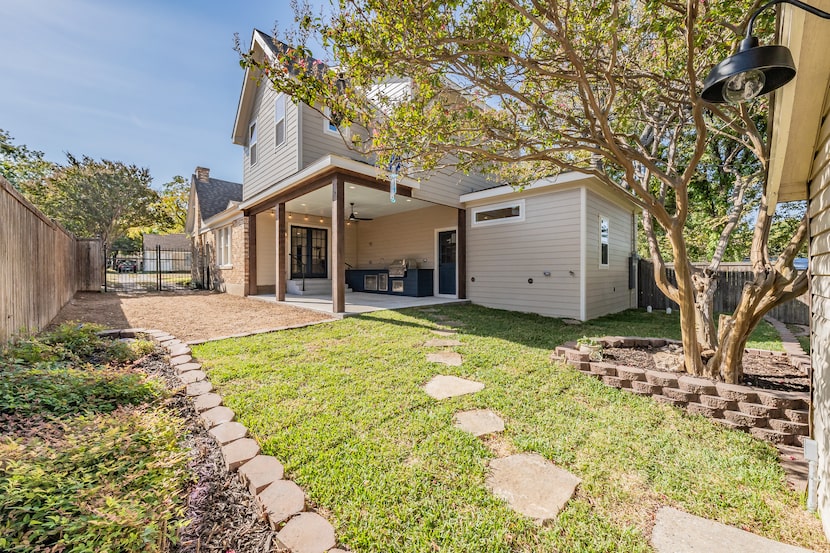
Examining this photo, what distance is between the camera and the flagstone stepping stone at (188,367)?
134 inches

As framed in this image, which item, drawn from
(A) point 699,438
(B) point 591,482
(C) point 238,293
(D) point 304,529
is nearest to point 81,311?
(C) point 238,293

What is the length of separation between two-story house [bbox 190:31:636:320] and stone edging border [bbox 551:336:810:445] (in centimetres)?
430

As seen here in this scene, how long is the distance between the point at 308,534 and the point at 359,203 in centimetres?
906

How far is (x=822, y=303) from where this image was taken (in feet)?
6.17

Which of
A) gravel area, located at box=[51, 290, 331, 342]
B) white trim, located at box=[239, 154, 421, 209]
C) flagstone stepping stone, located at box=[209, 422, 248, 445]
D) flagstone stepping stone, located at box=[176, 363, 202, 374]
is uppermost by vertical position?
white trim, located at box=[239, 154, 421, 209]

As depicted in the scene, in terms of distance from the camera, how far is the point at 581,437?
2.31 meters

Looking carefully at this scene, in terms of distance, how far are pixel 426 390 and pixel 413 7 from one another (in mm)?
3254

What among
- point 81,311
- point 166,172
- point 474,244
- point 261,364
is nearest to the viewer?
point 261,364

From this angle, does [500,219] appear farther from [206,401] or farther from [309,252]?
[206,401]

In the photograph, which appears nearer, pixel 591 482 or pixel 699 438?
pixel 591 482

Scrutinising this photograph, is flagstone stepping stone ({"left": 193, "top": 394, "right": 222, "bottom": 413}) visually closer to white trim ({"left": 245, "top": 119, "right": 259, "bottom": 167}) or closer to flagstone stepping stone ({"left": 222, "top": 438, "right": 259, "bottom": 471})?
flagstone stepping stone ({"left": 222, "top": 438, "right": 259, "bottom": 471})

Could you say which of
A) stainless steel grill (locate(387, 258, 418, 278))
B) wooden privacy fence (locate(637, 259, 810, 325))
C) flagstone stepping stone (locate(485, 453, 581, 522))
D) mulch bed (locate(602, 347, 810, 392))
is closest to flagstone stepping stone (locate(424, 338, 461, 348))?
mulch bed (locate(602, 347, 810, 392))

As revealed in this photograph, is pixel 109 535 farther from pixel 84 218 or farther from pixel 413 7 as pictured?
pixel 84 218

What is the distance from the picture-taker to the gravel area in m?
5.46
